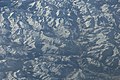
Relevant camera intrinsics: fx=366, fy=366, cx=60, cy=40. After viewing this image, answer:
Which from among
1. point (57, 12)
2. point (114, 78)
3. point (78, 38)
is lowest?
point (114, 78)

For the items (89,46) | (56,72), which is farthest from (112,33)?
(56,72)

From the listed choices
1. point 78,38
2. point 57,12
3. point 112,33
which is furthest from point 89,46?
point 57,12

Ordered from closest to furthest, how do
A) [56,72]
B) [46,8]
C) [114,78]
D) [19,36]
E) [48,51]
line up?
[114,78] < [56,72] < [48,51] < [19,36] < [46,8]

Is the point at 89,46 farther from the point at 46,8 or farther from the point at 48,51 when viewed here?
the point at 46,8

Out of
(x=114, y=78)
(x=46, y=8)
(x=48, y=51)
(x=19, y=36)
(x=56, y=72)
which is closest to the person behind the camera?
(x=114, y=78)

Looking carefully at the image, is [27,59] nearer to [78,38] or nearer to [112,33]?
[78,38]

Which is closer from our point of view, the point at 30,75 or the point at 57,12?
the point at 30,75

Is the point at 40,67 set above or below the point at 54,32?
below
